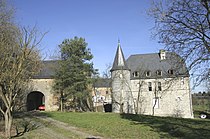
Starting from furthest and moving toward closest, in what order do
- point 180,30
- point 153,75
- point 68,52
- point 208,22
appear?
point 153,75, point 68,52, point 180,30, point 208,22

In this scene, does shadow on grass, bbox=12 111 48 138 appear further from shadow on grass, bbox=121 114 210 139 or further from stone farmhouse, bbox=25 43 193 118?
stone farmhouse, bbox=25 43 193 118

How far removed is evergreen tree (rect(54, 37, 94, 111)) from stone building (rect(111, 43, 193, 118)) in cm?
520

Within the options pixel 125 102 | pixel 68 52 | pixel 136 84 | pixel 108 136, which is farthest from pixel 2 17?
pixel 136 84

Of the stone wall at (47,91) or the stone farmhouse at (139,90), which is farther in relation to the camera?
the stone wall at (47,91)

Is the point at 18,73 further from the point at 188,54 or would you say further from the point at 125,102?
the point at 125,102

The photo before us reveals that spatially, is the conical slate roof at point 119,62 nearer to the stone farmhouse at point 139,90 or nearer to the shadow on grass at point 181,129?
the stone farmhouse at point 139,90

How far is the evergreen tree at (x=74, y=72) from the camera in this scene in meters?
31.2

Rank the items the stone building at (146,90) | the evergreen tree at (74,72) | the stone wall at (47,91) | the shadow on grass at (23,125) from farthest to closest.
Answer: the stone wall at (47,91), the stone building at (146,90), the evergreen tree at (74,72), the shadow on grass at (23,125)

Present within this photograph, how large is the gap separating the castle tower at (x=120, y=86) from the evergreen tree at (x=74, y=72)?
4.41 metres

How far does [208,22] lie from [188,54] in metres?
1.96

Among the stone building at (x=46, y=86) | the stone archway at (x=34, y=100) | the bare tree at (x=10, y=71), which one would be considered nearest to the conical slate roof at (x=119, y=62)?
the stone building at (x=46, y=86)

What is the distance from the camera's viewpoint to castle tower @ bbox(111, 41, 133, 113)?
34625 mm

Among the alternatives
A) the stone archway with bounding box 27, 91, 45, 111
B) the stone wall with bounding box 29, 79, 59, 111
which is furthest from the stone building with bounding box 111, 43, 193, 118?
the stone archway with bounding box 27, 91, 45, 111

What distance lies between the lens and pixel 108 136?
11234 millimetres
